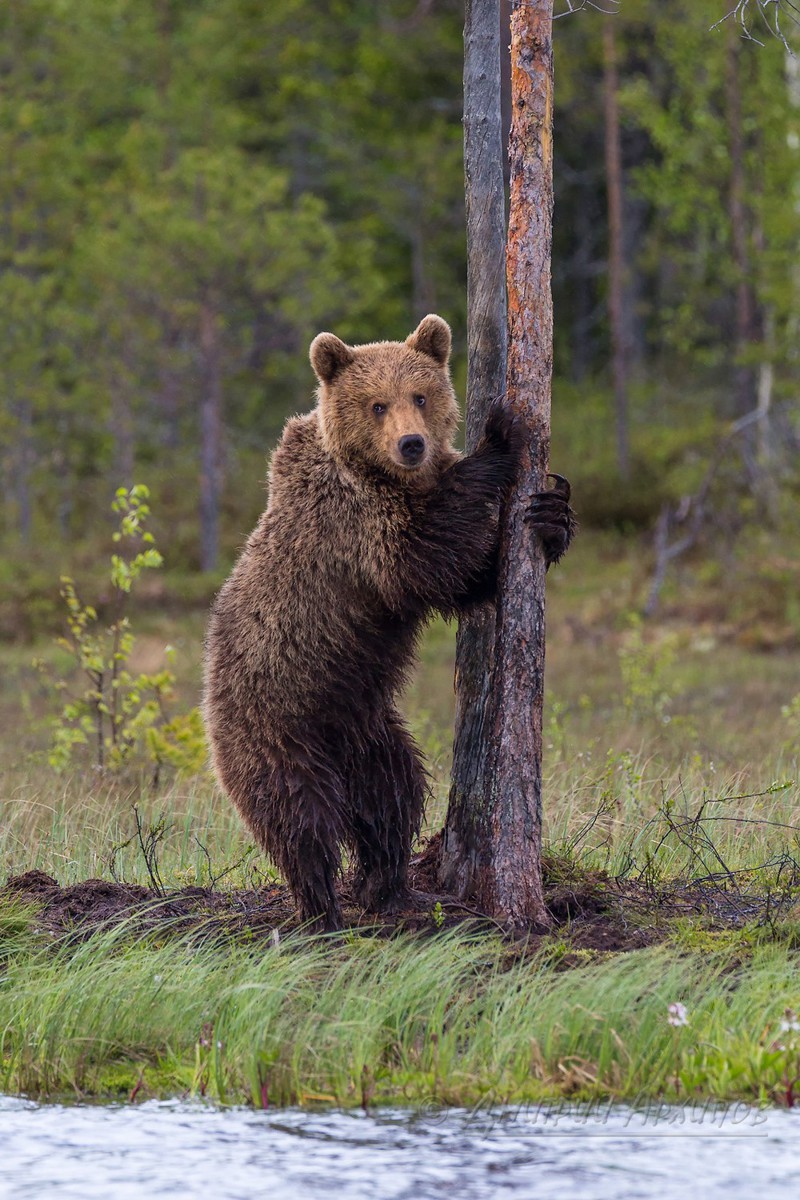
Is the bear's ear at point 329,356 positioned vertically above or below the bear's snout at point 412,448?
above

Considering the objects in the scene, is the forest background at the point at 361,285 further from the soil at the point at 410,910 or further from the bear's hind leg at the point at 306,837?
the bear's hind leg at the point at 306,837

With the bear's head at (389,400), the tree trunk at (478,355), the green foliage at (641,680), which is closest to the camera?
the bear's head at (389,400)

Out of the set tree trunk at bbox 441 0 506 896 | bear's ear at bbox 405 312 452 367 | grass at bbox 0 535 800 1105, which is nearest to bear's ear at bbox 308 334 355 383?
bear's ear at bbox 405 312 452 367

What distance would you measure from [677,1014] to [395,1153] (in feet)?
4.08

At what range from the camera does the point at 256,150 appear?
3784 centimetres

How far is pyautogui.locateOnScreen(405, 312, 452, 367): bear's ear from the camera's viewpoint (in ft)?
23.4

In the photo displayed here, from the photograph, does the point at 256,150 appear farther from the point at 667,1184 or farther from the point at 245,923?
the point at 667,1184

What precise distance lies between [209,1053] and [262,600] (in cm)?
206

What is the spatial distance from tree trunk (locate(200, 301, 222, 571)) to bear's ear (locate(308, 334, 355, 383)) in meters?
21.1

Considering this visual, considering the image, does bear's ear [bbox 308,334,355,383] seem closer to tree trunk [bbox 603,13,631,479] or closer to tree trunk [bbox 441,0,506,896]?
tree trunk [bbox 441,0,506,896]

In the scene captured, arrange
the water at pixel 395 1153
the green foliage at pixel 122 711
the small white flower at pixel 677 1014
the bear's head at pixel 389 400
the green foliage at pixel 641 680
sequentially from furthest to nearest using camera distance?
the green foliage at pixel 641 680
the green foliage at pixel 122 711
the bear's head at pixel 389 400
the small white flower at pixel 677 1014
the water at pixel 395 1153

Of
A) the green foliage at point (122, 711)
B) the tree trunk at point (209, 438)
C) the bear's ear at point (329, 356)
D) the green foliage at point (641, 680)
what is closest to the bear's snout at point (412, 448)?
the bear's ear at point (329, 356)

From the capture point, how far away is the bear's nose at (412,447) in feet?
21.4

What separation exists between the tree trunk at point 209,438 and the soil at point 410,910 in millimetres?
20953
